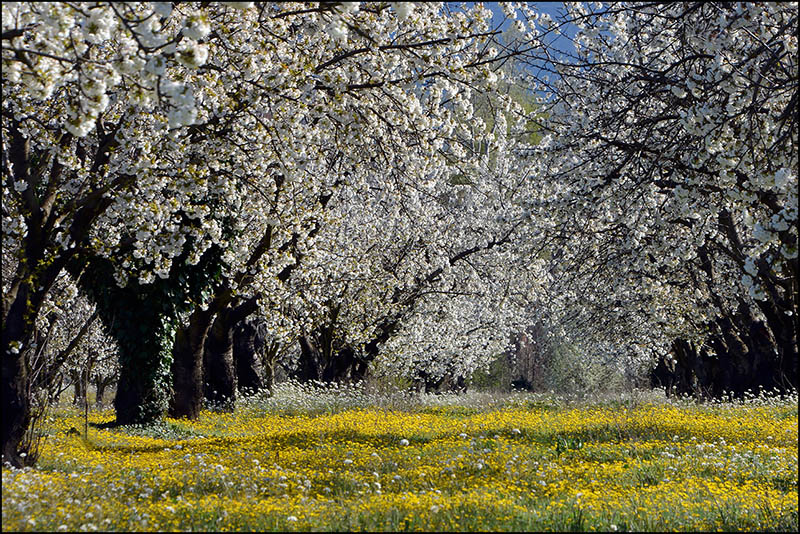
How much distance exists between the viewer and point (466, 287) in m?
24.4

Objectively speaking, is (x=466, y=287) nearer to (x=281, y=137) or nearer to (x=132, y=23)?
(x=281, y=137)

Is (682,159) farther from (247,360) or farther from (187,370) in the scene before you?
(247,360)

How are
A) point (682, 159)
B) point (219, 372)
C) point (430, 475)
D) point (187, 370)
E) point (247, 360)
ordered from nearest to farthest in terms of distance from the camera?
point (430, 475) → point (682, 159) → point (187, 370) → point (219, 372) → point (247, 360)

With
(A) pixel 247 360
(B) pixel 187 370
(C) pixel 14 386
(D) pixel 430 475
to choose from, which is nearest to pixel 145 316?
(B) pixel 187 370

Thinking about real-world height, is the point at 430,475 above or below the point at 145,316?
below

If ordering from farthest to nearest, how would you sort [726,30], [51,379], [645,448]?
[51,379], [645,448], [726,30]

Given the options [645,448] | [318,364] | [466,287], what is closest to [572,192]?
[645,448]

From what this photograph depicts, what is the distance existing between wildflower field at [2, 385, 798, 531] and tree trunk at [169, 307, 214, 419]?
1.35 m

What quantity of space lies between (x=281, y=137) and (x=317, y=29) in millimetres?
1448

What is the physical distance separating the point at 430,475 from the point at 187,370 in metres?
9.66

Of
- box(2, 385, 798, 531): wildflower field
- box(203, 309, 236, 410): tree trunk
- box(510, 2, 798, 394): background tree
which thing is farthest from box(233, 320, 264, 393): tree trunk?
box(510, 2, 798, 394): background tree

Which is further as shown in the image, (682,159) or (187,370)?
(187,370)

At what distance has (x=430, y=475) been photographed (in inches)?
326

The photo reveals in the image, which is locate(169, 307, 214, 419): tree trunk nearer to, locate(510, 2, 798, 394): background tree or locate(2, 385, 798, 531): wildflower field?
locate(2, 385, 798, 531): wildflower field
